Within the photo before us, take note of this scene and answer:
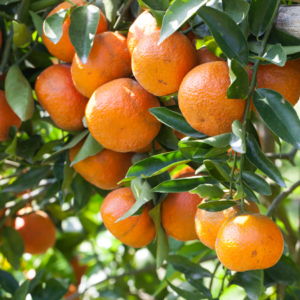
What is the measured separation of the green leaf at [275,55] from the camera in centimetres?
45

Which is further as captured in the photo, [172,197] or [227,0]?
[172,197]

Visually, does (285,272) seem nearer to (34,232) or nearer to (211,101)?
(211,101)

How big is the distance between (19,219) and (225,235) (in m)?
1.02

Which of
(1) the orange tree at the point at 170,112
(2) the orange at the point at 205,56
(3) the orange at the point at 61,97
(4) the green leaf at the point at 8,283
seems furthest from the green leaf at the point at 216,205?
(4) the green leaf at the point at 8,283

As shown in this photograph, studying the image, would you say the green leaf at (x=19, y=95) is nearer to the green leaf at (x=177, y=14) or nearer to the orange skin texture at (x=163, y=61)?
the orange skin texture at (x=163, y=61)

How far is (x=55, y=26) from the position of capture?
2.09ft

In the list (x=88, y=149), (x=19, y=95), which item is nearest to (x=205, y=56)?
(x=88, y=149)

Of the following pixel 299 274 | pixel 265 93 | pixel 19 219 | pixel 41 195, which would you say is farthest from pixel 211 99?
pixel 19 219

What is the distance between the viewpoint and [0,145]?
0.92 meters

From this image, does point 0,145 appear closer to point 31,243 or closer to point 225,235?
point 31,243

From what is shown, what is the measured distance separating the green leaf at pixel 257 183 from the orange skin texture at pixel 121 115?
203 mm

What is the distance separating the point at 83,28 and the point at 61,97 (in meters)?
0.16

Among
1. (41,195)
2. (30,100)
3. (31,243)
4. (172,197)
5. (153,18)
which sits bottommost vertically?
(31,243)

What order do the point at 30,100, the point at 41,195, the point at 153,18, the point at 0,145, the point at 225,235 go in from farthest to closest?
1. the point at 41,195
2. the point at 0,145
3. the point at 30,100
4. the point at 153,18
5. the point at 225,235
